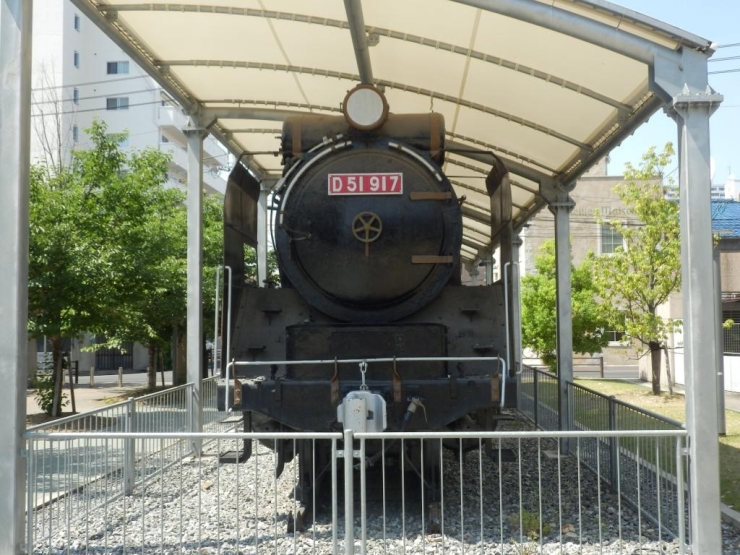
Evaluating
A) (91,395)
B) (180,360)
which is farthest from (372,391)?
(180,360)

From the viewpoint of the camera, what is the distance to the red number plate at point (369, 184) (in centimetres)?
665

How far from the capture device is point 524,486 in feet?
26.7

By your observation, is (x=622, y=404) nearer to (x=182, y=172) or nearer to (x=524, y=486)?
(x=524, y=486)

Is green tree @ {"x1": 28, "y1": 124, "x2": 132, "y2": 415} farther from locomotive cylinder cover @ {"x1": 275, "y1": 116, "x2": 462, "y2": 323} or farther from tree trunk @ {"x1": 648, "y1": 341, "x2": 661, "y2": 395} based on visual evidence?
tree trunk @ {"x1": 648, "y1": 341, "x2": 661, "y2": 395}

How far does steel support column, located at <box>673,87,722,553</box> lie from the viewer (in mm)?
5133

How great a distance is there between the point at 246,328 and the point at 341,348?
1015 millimetres

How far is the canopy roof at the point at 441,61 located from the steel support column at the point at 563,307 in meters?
0.43

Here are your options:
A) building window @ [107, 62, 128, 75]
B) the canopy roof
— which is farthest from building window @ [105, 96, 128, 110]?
the canopy roof

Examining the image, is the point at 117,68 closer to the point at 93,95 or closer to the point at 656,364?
the point at 93,95

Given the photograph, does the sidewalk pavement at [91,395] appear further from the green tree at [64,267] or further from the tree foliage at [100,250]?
the green tree at [64,267]

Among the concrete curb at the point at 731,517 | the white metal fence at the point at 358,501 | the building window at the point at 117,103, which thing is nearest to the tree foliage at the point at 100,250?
the white metal fence at the point at 358,501

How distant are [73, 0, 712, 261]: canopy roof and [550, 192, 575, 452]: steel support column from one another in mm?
425

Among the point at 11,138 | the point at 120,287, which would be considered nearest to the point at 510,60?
the point at 11,138

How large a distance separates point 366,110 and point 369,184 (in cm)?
71
